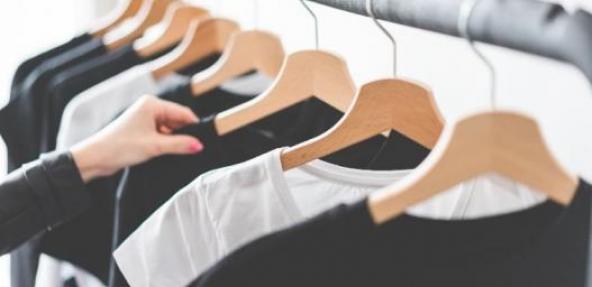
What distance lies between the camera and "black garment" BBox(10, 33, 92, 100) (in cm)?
108

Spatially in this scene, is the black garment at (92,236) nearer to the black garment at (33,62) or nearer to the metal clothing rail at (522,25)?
the black garment at (33,62)

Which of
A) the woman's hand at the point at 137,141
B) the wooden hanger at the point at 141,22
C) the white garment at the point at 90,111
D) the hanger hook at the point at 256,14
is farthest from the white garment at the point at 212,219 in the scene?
the hanger hook at the point at 256,14

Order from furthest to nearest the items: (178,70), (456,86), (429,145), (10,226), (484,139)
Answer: (178,70)
(456,86)
(10,226)
(429,145)
(484,139)

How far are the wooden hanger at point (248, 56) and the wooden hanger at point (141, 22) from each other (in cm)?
26

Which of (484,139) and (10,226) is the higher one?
(484,139)

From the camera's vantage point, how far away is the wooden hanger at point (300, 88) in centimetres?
79

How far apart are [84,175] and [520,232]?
46 centimetres

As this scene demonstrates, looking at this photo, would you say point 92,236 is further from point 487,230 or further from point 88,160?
point 487,230

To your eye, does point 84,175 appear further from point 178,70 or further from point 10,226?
point 178,70

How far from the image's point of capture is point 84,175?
82 cm

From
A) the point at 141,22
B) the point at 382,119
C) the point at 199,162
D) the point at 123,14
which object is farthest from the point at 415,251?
the point at 123,14

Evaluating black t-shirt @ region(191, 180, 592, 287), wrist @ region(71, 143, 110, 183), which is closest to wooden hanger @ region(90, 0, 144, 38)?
wrist @ region(71, 143, 110, 183)

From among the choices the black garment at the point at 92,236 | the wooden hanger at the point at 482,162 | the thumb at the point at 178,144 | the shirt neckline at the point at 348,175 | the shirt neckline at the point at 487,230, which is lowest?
the black garment at the point at 92,236

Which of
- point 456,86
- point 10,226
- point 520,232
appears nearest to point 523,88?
point 456,86
